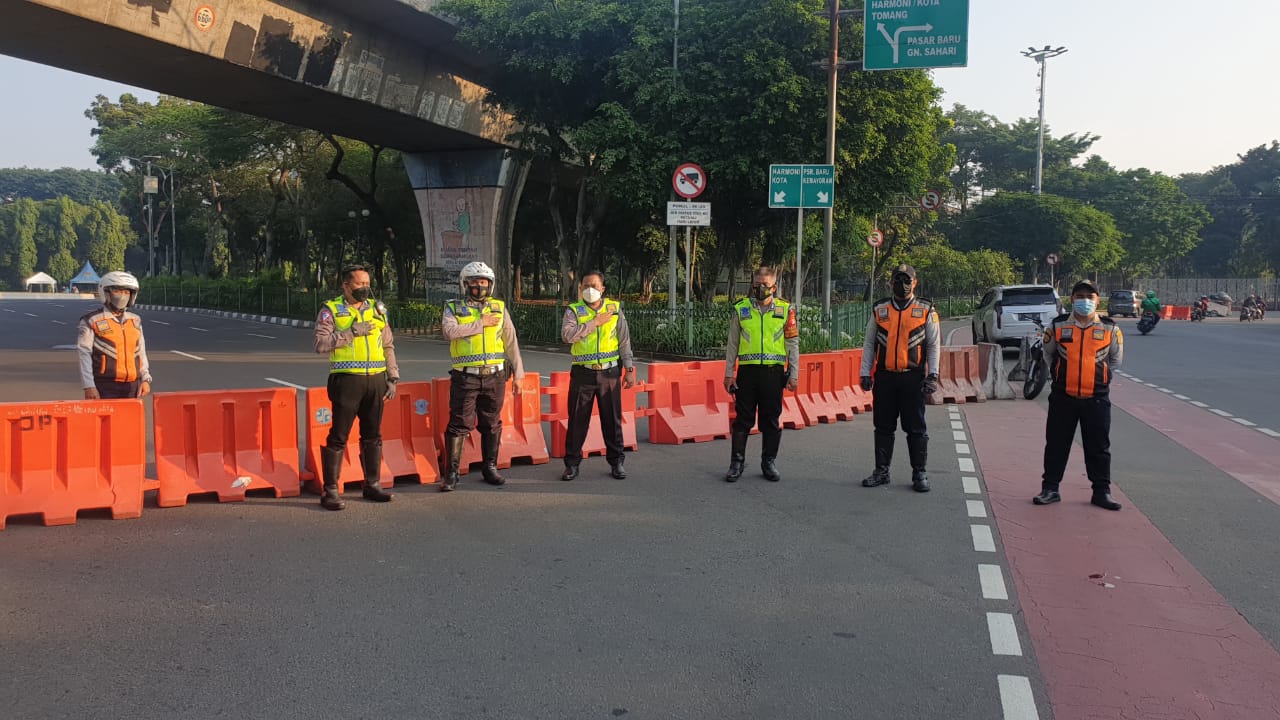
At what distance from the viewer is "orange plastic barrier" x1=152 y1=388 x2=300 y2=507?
737 centimetres

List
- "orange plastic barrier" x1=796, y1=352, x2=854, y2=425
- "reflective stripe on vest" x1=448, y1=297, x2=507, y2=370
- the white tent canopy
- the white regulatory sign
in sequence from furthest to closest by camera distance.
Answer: the white tent canopy
the white regulatory sign
"orange plastic barrier" x1=796, y1=352, x2=854, y2=425
"reflective stripe on vest" x1=448, y1=297, x2=507, y2=370

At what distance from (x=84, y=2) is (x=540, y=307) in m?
12.1

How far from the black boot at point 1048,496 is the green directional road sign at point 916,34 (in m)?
10.4

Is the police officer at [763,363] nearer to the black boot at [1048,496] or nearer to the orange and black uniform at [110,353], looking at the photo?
the black boot at [1048,496]

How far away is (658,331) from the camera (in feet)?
71.7

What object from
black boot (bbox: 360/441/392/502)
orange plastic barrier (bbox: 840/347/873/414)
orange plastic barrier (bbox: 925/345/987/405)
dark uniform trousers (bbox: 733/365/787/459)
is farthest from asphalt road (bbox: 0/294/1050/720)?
orange plastic barrier (bbox: 925/345/987/405)

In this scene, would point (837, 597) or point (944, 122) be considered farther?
point (944, 122)

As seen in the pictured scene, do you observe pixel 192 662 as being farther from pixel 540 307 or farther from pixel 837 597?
pixel 540 307

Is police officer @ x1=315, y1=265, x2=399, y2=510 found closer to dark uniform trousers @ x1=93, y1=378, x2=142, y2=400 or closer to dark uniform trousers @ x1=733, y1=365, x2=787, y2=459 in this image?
dark uniform trousers @ x1=93, y1=378, x2=142, y2=400

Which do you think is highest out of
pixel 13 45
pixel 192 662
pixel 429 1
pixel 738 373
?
pixel 429 1

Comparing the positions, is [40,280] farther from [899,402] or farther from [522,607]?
[522,607]

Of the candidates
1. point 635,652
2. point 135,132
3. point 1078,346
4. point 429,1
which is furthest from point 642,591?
point 135,132

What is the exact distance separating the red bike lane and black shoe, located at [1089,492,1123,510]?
7 cm

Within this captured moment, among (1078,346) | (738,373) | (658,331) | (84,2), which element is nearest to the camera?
(1078,346)
